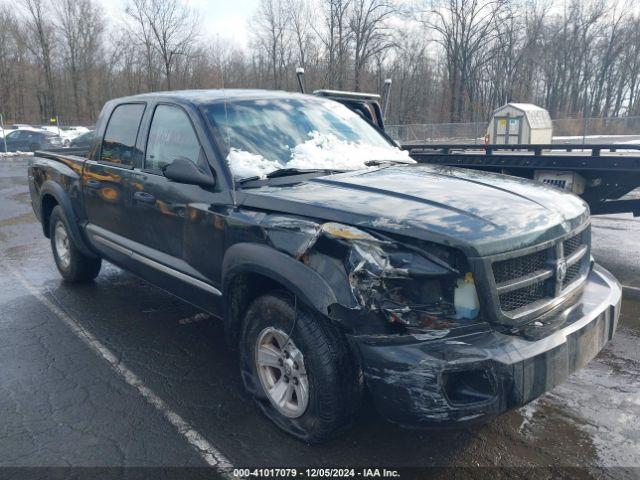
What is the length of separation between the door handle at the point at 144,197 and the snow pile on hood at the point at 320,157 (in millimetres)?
865

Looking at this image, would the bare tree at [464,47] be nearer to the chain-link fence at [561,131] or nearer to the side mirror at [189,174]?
the chain-link fence at [561,131]

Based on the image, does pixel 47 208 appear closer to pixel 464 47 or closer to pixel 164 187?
pixel 164 187

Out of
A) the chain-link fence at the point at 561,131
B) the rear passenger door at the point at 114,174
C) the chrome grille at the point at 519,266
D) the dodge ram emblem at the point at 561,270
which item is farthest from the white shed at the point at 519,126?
the chrome grille at the point at 519,266

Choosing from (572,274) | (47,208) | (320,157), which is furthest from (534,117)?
(572,274)

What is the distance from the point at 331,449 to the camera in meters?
2.96

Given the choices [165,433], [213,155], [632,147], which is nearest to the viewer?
[165,433]

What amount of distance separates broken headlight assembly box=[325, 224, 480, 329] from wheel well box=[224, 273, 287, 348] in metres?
0.73

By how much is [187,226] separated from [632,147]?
17.4 feet

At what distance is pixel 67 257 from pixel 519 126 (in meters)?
22.5

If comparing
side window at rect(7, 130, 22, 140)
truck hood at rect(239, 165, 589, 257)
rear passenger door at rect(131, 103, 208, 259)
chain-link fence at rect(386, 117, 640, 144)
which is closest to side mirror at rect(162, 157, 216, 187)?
rear passenger door at rect(131, 103, 208, 259)

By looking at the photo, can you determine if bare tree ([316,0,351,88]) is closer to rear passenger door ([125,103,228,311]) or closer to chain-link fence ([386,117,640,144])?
chain-link fence ([386,117,640,144])

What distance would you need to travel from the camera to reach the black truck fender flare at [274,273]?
2.59 meters

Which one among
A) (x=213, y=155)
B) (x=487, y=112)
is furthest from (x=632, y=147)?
(x=487, y=112)

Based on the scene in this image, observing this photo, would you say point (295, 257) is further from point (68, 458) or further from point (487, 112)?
point (487, 112)
